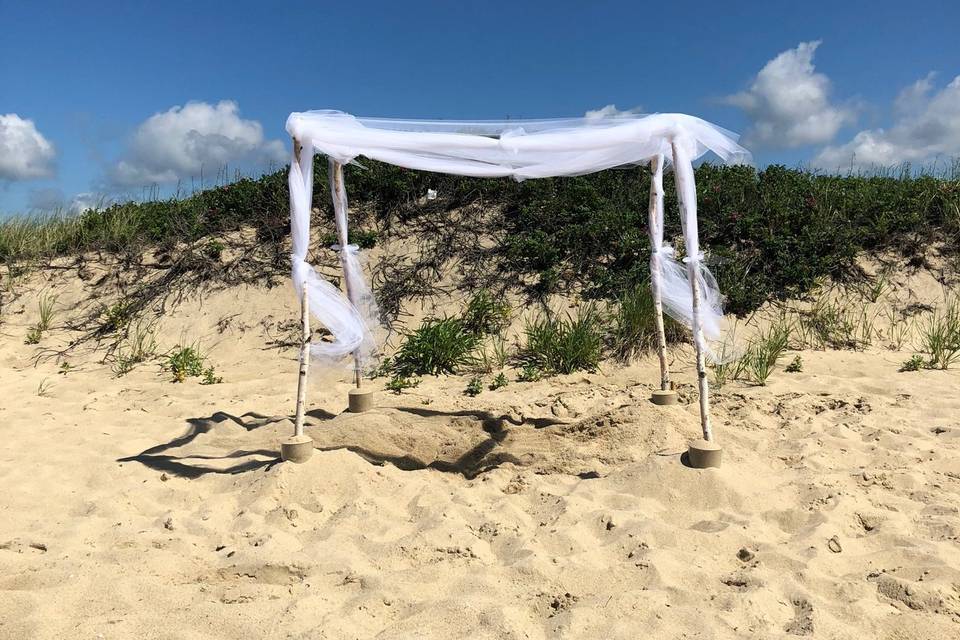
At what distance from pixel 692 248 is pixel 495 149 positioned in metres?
1.42

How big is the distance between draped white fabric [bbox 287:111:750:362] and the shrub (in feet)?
7.57

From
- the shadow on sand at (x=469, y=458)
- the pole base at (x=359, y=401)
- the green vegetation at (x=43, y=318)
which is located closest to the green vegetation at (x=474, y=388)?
the shadow on sand at (x=469, y=458)

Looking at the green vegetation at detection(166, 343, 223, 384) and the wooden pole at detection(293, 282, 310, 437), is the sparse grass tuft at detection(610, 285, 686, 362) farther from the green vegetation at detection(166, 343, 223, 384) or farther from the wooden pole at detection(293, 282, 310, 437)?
the green vegetation at detection(166, 343, 223, 384)

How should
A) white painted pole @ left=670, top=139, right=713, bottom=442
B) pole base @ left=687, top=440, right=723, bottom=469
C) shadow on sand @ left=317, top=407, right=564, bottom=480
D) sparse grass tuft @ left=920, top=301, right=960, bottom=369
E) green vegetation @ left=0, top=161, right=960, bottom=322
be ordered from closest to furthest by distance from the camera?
1. pole base @ left=687, top=440, right=723, bottom=469
2. white painted pole @ left=670, top=139, right=713, bottom=442
3. shadow on sand @ left=317, top=407, right=564, bottom=480
4. sparse grass tuft @ left=920, top=301, right=960, bottom=369
5. green vegetation @ left=0, top=161, right=960, bottom=322

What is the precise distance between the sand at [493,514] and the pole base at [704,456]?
7 centimetres

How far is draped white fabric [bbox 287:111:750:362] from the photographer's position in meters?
3.97

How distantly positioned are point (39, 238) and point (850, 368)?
11796 millimetres

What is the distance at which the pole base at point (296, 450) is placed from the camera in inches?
160

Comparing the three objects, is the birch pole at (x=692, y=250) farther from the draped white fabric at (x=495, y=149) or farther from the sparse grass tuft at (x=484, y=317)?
the sparse grass tuft at (x=484, y=317)

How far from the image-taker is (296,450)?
13.4 feet

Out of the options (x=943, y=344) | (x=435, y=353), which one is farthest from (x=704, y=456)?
(x=943, y=344)

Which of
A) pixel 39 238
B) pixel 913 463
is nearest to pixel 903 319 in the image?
pixel 913 463

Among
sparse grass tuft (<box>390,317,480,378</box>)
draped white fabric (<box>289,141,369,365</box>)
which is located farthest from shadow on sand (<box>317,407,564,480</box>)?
sparse grass tuft (<box>390,317,480,378</box>)

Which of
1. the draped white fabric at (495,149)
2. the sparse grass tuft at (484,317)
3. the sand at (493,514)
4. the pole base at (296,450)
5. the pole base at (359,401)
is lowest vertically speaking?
the sand at (493,514)
